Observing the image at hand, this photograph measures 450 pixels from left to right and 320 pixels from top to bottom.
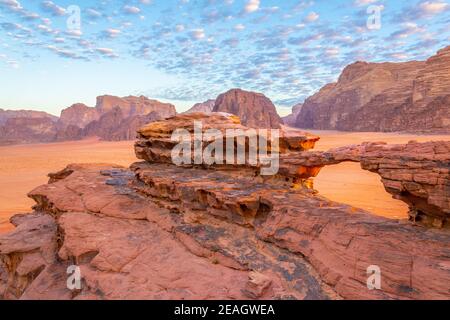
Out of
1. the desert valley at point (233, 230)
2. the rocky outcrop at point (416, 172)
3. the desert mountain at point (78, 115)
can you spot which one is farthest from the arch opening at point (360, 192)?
the desert mountain at point (78, 115)

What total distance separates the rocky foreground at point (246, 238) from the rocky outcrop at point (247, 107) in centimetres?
6989

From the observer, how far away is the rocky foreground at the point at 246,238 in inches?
232

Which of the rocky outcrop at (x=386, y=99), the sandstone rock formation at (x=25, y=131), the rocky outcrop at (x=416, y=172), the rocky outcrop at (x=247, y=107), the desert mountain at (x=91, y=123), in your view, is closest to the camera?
the rocky outcrop at (x=416, y=172)

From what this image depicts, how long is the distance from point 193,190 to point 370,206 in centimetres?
1240

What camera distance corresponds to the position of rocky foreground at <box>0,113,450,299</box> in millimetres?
5902

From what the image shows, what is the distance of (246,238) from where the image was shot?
7824mm

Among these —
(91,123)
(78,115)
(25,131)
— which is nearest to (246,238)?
(91,123)

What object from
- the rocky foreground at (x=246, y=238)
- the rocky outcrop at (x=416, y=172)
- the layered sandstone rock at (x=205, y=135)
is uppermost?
the layered sandstone rock at (x=205, y=135)

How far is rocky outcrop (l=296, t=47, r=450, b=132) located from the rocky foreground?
59171mm

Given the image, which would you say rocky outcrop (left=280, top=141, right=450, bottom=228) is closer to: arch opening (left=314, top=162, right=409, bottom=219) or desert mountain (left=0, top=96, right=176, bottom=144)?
arch opening (left=314, top=162, right=409, bottom=219)

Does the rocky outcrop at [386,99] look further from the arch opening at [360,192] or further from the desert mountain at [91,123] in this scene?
the desert mountain at [91,123]

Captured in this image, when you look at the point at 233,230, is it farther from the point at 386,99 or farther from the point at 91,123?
the point at 91,123

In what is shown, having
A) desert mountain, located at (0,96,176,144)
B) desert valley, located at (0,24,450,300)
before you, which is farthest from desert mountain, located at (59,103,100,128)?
desert valley, located at (0,24,450,300)
